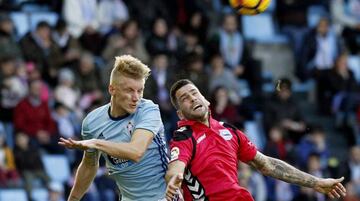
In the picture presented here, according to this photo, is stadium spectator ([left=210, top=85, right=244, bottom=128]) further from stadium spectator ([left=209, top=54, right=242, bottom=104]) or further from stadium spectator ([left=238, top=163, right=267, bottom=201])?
stadium spectator ([left=238, top=163, right=267, bottom=201])

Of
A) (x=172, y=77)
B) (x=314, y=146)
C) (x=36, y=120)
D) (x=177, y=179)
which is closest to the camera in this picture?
(x=177, y=179)

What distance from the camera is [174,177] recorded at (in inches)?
391

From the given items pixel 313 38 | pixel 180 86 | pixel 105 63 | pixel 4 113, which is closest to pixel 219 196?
pixel 180 86

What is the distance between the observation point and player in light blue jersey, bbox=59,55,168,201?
1046 cm

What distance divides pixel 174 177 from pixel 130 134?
2.82 feet

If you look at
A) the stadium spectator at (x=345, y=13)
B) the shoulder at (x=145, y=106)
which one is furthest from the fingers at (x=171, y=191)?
the stadium spectator at (x=345, y=13)

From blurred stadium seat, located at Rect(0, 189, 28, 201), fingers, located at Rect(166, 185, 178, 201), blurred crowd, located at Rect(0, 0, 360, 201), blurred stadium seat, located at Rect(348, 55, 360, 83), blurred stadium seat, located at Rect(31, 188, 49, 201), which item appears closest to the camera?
fingers, located at Rect(166, 185, 178, 201)

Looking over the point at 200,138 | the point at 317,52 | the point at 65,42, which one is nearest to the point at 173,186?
the point at 200,138

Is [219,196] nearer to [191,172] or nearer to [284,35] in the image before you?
[191,172]

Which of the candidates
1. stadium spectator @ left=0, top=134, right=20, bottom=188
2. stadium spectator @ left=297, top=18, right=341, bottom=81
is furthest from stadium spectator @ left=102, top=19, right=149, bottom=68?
stadium spectator @ left=297, top=18, right=341, bottom=81

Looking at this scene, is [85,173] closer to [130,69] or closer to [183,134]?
[183,134]

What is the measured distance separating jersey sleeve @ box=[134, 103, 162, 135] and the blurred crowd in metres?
6.97

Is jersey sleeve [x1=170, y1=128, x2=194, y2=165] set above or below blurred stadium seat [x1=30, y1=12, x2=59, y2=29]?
above

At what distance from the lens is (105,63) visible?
806 inches
